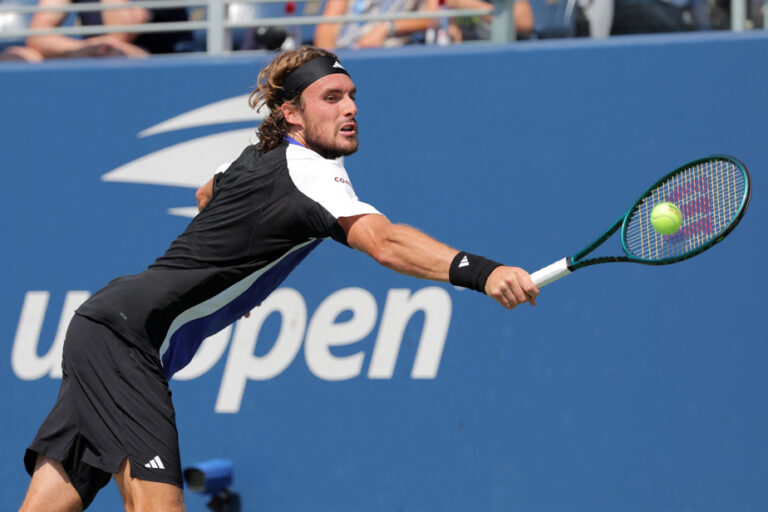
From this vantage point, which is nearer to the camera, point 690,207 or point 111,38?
point 690,207

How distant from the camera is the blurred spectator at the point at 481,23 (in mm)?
5656

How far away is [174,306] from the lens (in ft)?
12.0

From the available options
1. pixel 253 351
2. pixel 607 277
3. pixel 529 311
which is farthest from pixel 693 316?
pixel 253 351

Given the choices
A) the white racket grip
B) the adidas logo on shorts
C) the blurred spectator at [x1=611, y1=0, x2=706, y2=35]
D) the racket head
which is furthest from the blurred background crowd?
the adidas logo on shorts

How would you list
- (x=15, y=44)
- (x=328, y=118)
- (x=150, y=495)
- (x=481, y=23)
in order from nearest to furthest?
(x=150, y=495), (x=328, y=118), (x=481, y=23), (x=15, y=44)

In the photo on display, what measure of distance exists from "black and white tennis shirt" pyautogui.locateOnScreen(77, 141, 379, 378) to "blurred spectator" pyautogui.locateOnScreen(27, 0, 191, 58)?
2750mm

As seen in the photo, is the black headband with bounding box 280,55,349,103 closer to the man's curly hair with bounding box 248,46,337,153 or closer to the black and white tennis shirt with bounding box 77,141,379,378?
the man's curly hair with bounding box 248,46,337,153

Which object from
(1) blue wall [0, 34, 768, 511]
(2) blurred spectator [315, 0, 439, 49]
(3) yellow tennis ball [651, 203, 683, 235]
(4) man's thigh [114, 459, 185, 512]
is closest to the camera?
(4) man's thigh [114, 459, 185, 512]

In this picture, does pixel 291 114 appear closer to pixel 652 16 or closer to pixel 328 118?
pixel 328 118

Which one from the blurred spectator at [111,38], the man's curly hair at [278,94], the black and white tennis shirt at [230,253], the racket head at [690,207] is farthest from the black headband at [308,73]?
the blurred spectator at [111,38]

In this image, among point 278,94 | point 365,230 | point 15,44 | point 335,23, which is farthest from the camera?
point 15,44

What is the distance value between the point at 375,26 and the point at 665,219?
286 cm

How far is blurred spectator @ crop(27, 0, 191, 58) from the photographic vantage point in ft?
20.3

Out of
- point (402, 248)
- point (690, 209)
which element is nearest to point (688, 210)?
point (690, 209)
